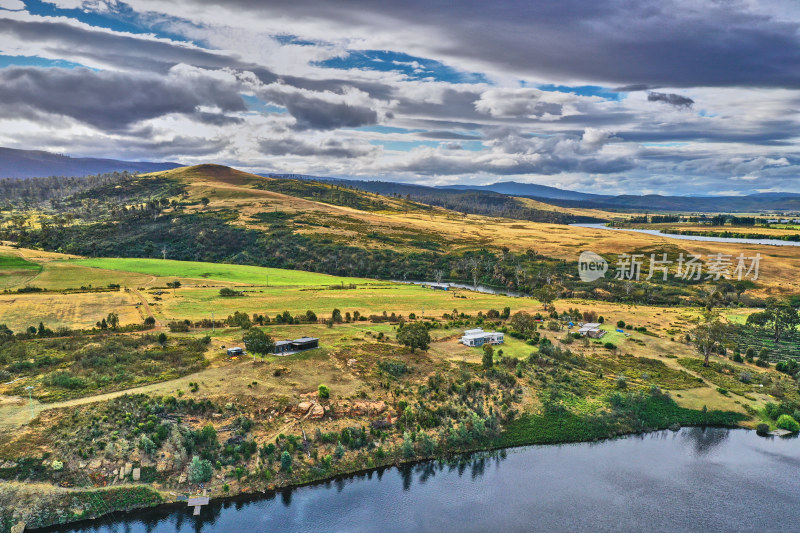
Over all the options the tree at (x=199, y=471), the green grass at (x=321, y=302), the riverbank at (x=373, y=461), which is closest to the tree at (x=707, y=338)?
the riverbank at (x=373, y=461)

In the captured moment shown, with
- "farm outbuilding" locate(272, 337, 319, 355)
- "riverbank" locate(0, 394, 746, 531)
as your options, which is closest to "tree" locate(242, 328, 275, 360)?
"farm outbuilding" locate(272, 337, 319, 355)

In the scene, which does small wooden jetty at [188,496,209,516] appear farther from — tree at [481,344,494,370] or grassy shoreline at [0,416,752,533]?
tree at [481,344,494,370]

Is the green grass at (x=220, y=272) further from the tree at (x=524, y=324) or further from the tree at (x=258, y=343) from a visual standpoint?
the tree at (x=524, y=324)

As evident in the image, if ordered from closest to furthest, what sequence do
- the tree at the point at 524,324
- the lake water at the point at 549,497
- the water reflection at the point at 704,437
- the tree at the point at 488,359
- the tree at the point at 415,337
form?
the lake water at the point at 549,497 → the water reflection at the point at 704,437 → the tree at the point at 488,359 → the tree at the point at 415,337 → the tree at the point at 524,324

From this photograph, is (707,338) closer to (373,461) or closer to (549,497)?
(549,497)

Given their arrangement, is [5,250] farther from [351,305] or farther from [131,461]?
[131,461]

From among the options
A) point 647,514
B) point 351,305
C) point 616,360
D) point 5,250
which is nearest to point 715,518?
point 647,514

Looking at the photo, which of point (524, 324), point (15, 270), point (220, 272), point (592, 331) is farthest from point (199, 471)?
point (15, 270)
